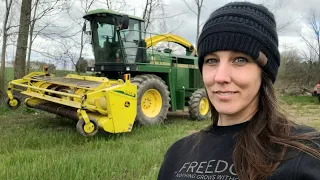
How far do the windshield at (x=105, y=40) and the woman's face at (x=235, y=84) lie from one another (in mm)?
7730

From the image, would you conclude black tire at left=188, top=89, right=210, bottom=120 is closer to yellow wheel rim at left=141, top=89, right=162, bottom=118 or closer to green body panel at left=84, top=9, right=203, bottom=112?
green body panel at left=84, top=9, right=203, bottom=112

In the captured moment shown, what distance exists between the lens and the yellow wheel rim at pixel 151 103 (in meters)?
8.79

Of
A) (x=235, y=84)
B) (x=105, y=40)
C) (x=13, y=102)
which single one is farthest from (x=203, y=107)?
(x=235, y=84)

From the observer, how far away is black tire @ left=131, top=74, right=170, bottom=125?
27.3ft

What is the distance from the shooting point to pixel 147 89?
8.68 metres

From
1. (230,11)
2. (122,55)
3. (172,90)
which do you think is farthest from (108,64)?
(230,11)

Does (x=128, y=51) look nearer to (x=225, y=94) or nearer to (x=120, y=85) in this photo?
(x=120, y=85)

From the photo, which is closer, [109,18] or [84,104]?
[84,104]

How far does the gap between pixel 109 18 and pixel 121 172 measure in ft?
18.3

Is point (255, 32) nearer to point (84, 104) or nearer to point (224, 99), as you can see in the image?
point (224, 99)

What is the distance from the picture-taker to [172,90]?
10172 mm

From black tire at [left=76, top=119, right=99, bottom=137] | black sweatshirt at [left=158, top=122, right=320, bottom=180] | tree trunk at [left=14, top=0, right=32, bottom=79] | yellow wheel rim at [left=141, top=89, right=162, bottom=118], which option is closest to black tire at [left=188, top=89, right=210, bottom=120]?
yellow wheel rim at [left=141, top=89, right=162, bottom=118]

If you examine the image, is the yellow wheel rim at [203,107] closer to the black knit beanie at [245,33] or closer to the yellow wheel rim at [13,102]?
the yellow wheel rim at [13,102]

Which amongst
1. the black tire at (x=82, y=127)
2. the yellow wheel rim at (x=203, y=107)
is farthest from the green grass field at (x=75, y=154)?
the yellow wheel rim at (x=203, y=107)
